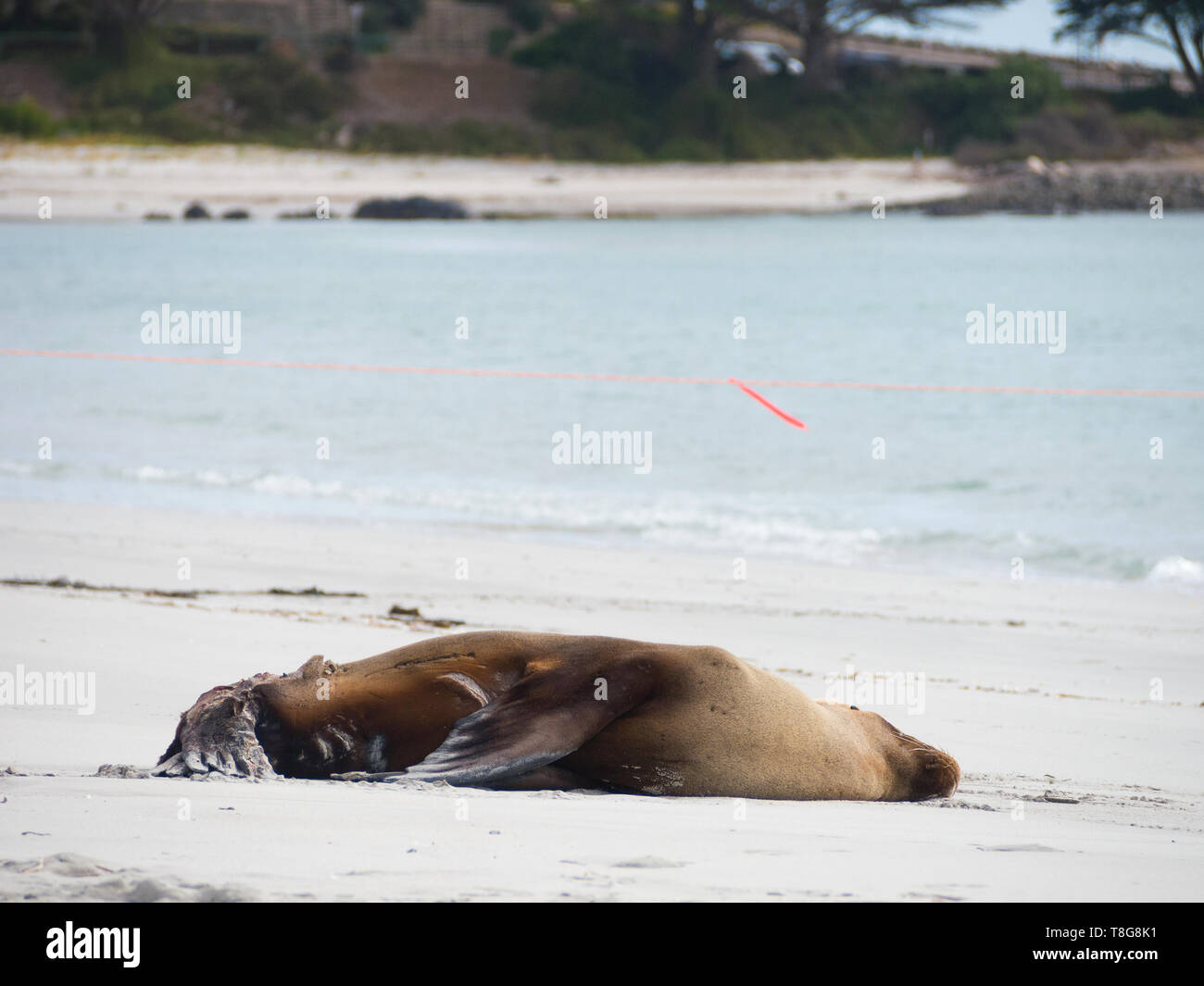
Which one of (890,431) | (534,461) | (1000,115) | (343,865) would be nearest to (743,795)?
(343,865)

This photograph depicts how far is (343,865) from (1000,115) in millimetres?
63624

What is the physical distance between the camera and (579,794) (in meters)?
3.22

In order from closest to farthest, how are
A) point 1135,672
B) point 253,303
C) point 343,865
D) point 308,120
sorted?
1. point 343,865
2. point 1135,672
3. point 253,303
4. point 308,120

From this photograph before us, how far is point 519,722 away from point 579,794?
0.22 meters

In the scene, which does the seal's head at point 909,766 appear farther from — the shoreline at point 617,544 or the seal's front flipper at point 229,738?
the shoreline at point 617,544

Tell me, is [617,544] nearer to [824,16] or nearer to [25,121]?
[25,121]

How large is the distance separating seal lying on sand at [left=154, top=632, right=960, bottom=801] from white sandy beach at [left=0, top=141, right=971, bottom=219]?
125 feet

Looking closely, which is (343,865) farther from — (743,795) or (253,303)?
(253,303)

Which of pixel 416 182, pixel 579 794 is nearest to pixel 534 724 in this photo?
pixel 579 794

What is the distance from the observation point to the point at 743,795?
331cm

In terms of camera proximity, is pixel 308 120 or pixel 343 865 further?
pixel 308 120

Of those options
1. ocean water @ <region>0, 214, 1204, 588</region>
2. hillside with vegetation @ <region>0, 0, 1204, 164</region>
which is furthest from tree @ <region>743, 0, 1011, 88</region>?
ocean water @ <region>0, 214, 1204, 588</region>

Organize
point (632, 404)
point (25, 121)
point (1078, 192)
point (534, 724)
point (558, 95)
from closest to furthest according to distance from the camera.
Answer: point (534, 724)
point (632, 404)
point (25, 121)
point (558, 95)
point (1078, 192)

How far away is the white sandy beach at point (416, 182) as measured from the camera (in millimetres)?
40062
